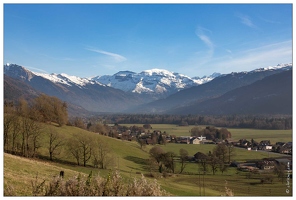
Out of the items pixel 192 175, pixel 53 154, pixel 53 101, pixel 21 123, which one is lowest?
pixel 192 175

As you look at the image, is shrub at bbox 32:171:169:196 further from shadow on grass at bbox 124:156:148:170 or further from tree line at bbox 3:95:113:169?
shadow on grass at bbox 124:156:148:170

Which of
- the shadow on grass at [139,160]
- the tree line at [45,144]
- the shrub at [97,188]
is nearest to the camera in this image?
the shrub at [97,188]

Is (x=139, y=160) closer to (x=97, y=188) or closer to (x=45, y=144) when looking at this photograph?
(x=45, y=144)

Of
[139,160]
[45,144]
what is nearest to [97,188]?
[45,144]

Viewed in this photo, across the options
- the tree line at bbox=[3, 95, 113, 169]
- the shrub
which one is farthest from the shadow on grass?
the shrub

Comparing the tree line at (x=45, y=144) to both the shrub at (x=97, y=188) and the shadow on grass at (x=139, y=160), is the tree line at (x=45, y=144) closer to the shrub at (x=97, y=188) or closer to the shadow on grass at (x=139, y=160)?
the shadow on grass at (x=139, y=160)

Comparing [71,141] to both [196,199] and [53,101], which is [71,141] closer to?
[53,101]

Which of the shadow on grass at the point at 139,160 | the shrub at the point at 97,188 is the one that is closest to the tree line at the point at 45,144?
the shadow on grass at the point at 139,160

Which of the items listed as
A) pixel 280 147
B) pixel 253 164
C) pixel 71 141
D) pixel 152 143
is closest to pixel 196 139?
pixel 152 143

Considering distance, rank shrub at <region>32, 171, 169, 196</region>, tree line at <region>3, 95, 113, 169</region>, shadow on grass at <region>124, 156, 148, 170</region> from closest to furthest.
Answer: shrub at <region>32, 171, 169, 196</region> < tree line at <region>3, 95, 113, 169</region> < shadow on grass at <region>124, 156, 148, 170</region>

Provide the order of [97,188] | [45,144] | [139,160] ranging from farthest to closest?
[139,160]
[45,144]
[97,188]

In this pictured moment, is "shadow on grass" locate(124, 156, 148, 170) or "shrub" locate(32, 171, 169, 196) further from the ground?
"shrub" locate(32, 171, 169, 196)
